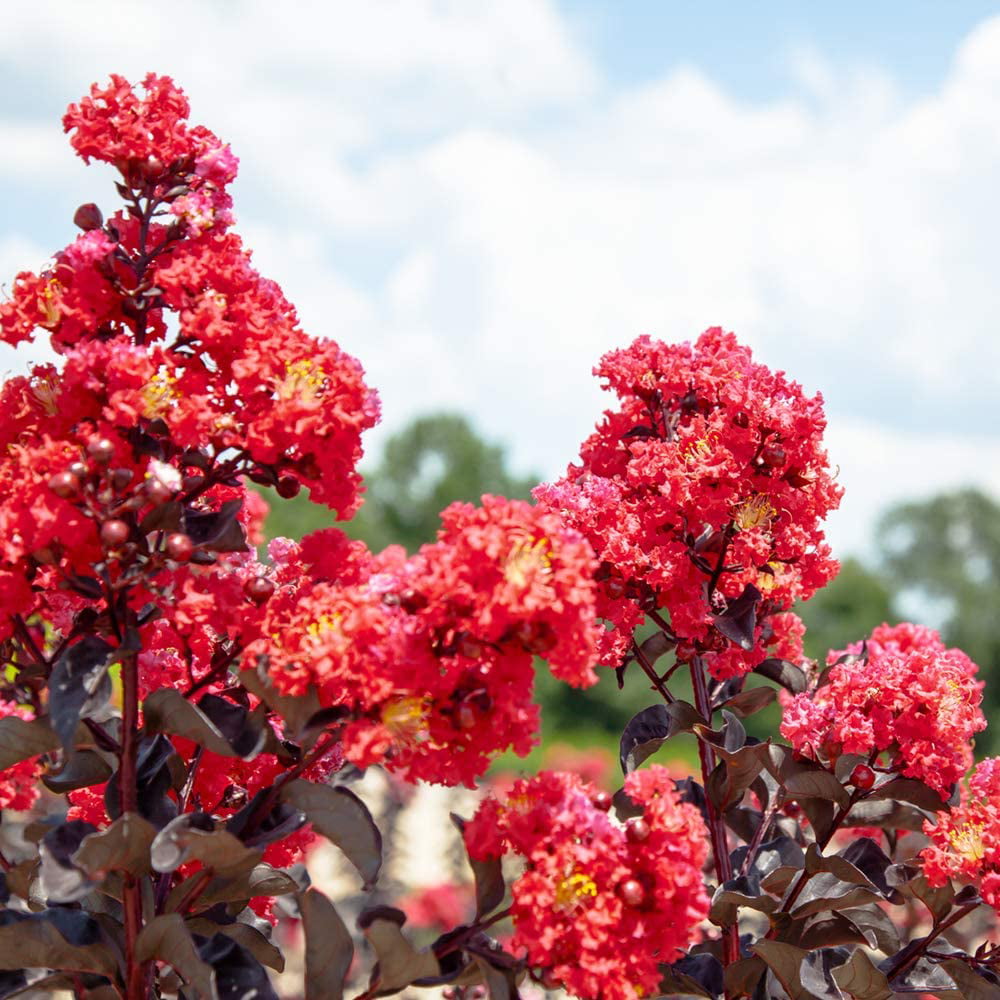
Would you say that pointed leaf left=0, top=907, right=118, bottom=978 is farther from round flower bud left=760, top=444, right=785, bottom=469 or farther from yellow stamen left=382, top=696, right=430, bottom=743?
round flower bud left=760, top=444, right=785, bottom=469

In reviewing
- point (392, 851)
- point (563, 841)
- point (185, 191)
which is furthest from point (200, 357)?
point (392, 851)

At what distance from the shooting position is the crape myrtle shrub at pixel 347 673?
189 cm

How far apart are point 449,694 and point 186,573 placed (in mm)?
513

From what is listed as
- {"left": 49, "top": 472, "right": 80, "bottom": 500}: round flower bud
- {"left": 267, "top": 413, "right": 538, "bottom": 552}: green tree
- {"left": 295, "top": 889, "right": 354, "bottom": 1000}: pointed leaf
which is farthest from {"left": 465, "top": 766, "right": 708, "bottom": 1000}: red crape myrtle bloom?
{"left": 267, "top": 413, "right": 538, "bottom": 552}: green tree

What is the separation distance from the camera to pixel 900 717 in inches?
102

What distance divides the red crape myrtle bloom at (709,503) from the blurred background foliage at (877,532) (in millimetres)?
35130

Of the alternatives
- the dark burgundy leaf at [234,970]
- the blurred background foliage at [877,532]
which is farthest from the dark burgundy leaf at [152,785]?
the blurred background foliage at [877,532]

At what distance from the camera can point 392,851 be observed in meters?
9.72

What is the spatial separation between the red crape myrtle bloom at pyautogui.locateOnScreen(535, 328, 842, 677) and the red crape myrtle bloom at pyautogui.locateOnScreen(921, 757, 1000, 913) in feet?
1.72

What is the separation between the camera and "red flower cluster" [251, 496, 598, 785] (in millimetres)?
1818

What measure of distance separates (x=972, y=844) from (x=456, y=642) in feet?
4.32

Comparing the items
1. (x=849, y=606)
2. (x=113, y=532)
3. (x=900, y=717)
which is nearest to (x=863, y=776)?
(x=900, y=717)

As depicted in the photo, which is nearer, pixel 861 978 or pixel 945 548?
pixel 861 978

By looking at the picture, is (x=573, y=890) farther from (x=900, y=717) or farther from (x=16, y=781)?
(x=16, y=781)
